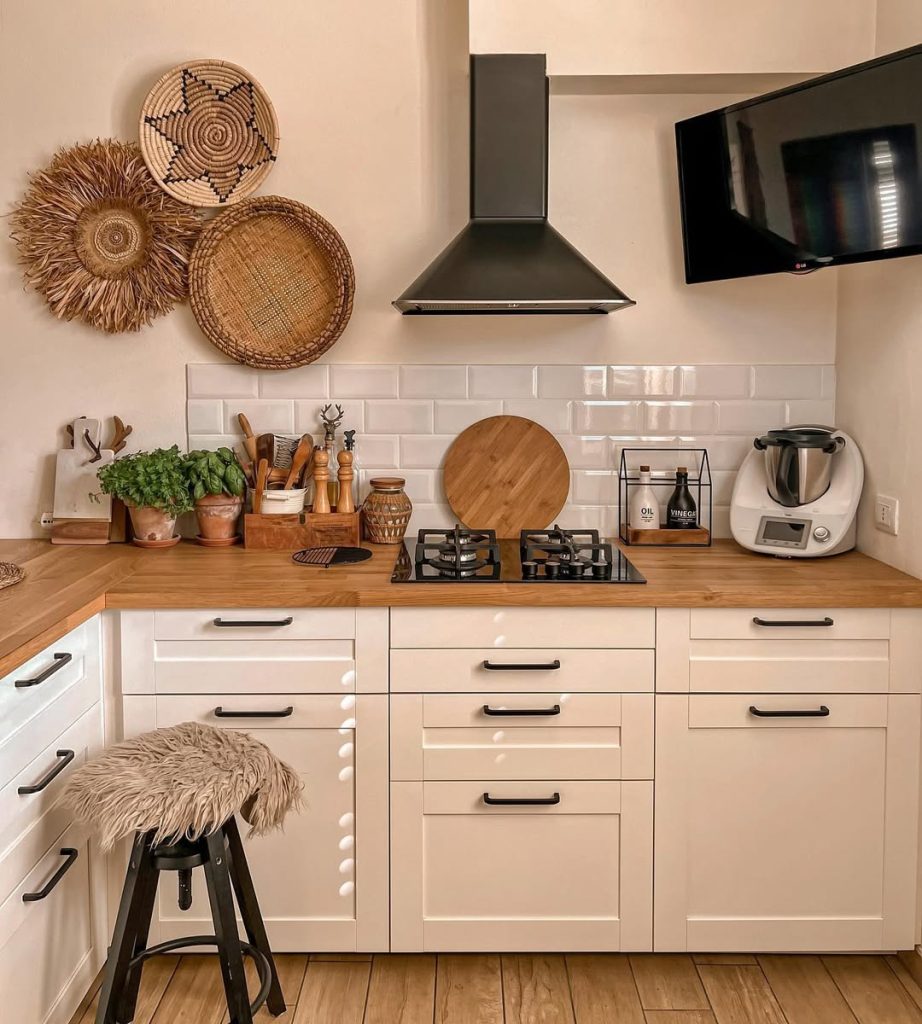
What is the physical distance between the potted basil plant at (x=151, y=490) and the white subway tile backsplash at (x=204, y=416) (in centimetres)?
14

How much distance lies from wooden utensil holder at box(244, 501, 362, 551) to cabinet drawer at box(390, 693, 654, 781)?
655 mm

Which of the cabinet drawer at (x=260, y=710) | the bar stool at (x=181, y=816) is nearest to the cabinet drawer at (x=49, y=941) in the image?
the bar stool at (x=181, y=816)

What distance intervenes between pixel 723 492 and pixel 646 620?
840mm

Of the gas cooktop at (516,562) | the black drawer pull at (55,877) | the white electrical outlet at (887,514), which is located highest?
the white electrical outlet at (887,514)

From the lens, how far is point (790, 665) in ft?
7.91

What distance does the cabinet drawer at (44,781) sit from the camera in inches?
75.6

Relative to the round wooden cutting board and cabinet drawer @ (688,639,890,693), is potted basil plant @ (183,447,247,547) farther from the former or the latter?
cabinet drawer @ (688,639,890,693)

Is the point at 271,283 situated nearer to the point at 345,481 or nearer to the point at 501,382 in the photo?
the point at 345,481

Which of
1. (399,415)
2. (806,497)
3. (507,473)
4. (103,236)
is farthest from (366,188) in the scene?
(806,497)

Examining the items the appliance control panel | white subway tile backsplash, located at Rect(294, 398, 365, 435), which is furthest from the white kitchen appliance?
white subway tile backsplash, located at Rect(294, 398, 365, 435)

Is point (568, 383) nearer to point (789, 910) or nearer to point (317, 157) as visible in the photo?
point (317, 157)

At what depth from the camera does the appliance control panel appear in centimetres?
270

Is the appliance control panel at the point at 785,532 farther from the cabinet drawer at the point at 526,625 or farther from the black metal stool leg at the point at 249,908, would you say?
the black metal stool leg at the point at 249,908

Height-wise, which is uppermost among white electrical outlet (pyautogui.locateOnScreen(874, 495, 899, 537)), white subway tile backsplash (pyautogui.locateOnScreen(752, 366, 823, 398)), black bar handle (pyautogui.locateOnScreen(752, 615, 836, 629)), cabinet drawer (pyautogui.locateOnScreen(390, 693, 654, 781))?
white subway tile backsplash (pyautogui.locateOnScreen(752, 366, 823, 398))
